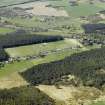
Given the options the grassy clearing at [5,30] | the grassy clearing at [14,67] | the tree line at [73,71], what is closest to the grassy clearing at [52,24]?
the grassy clearing at [5,30]

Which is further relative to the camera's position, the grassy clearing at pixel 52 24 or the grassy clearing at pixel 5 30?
the grassy clearing at pixel 52 24

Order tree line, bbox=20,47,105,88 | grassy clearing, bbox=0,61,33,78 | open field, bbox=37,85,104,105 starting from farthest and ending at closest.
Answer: grassy clearing, bbox=0,61,33,78 < tree line, bbox=20,47,105,88 < open field, bbox=37,85,104,105

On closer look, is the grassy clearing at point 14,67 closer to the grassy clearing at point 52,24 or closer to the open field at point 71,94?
the open field at point 71,94

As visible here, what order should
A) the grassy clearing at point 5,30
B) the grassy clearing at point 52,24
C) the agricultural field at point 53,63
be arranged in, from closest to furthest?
the agricultural field at point 53,63 < the grassy clearing at point 5,30 < the grassy clearing at point 52,24

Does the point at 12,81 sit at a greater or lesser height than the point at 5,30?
greater

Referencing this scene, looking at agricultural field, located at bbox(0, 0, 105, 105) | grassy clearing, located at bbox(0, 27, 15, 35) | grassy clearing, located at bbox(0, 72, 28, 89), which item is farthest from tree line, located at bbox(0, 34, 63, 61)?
grassy clearing, located at bbox(0, 72, 28, 89)

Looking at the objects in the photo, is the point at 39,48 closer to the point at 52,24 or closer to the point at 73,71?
the point at 73,71

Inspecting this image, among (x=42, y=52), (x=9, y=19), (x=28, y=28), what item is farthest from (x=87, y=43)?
(x=9, y=19)

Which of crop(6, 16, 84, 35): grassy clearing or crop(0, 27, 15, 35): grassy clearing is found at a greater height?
crop(0, 27, 15, 35): grassy clearing

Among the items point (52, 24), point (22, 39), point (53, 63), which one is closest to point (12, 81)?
point (53, 63)

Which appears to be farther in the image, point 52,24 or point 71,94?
point 52,24

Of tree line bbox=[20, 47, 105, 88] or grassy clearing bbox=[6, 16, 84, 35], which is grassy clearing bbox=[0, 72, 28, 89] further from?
grassy clearing bbox=[6, 16, 84, 35]
